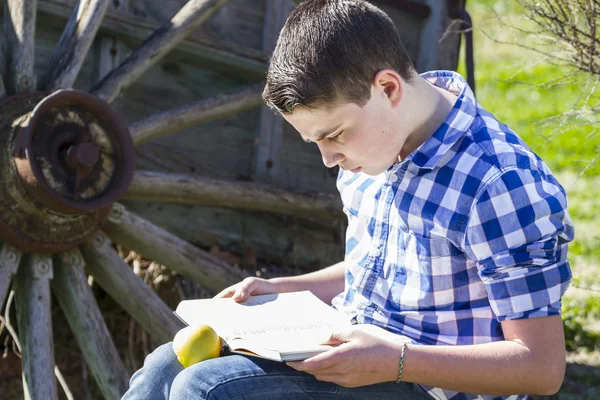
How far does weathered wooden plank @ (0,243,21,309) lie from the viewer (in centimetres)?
267

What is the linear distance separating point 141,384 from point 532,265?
0.92 meters

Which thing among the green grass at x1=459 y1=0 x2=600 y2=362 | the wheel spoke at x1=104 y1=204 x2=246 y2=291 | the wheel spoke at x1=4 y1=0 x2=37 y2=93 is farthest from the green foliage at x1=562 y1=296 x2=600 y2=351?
the wheel spoke at x1=4 y1=0 x2=37 y2=93

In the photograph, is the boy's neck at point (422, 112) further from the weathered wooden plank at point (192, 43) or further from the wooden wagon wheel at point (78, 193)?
the weathered wooden plank at point (192, 43)

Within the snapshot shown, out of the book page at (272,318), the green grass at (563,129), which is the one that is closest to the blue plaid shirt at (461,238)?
the book page at (272,318)

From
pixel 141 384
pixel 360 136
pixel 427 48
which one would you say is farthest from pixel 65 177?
pixel 427 48

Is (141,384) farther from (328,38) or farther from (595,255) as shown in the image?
(595,255)

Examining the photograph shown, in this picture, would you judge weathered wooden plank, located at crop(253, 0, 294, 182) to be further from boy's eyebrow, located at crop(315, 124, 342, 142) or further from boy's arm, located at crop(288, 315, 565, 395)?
boy's arm, located at crop(288, 315, 565, 395)

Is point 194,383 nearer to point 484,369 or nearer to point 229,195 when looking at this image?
point 484,369

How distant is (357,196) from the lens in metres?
2.13

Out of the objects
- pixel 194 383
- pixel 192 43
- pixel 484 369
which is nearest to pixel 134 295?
pixel 192 43

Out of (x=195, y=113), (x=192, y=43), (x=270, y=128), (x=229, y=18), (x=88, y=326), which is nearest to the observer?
(x=88, y=326)

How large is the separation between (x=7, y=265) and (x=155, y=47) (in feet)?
3.14

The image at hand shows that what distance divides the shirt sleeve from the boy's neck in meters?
0.24

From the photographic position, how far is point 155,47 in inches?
123
